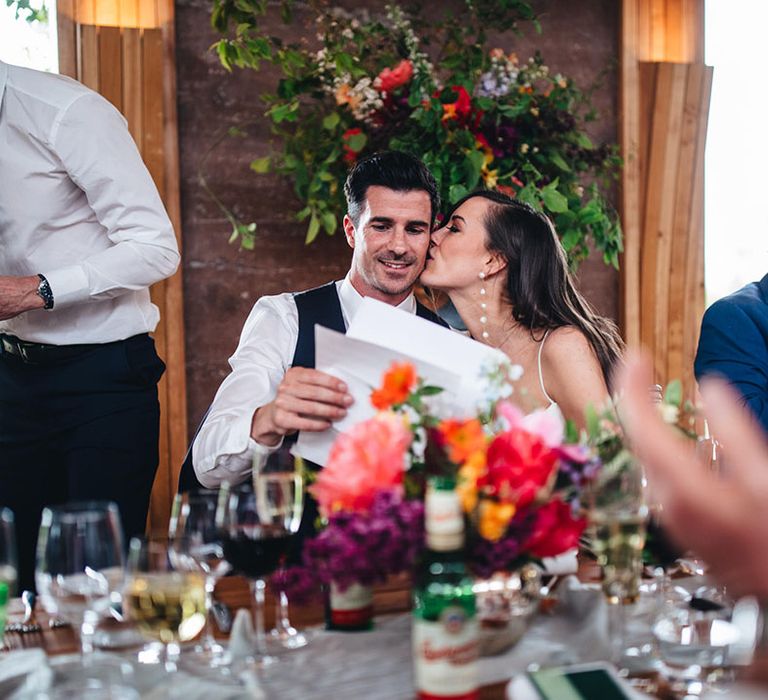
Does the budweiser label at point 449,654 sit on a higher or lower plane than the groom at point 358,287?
lower

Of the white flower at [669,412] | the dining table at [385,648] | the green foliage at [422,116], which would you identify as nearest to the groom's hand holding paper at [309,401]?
the dining table at [385,648]

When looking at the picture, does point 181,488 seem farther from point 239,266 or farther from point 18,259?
point 239,266

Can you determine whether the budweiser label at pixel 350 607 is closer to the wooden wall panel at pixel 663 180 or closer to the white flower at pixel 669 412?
the white flower at pixel 669 412

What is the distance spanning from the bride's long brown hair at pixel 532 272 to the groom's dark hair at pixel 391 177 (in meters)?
0.17

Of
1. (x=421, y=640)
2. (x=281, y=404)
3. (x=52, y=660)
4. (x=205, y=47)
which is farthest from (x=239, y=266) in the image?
(x=421, y=640)

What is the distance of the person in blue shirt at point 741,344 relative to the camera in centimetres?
230

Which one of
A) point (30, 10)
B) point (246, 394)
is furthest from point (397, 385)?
point (30, 10)

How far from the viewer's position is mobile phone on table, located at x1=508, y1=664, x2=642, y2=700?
87cm

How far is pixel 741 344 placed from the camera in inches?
91.0

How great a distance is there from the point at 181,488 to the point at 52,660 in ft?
3.73

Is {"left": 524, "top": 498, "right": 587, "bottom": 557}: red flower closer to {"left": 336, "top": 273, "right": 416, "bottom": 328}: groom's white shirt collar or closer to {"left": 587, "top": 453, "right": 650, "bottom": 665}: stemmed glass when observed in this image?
{"left": 587, "top": 453, "right": 650, "bottom": 665}: stemmed glass

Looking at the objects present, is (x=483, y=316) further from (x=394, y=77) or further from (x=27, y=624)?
(x=27, y=624)

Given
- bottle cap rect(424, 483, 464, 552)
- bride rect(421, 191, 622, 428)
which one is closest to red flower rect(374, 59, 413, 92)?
bride rect(421, 191, 622, 428)

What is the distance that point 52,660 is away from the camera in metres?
1.08
